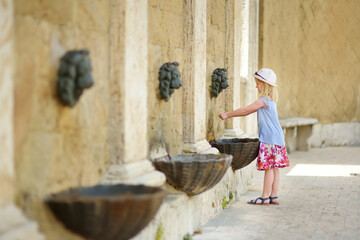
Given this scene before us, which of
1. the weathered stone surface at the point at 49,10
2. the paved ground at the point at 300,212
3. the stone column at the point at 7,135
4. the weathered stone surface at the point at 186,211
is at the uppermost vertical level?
the weathered stone surface at the point at 49,10

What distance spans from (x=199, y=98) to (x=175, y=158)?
2.75 feet

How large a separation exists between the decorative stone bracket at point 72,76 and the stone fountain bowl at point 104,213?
1.64 ft

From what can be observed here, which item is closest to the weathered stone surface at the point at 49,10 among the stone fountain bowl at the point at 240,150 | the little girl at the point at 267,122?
the little girl at the point at 267,122

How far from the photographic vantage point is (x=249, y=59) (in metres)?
8.41

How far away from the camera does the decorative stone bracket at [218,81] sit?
19.9 feet

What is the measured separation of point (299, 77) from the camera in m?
12.6

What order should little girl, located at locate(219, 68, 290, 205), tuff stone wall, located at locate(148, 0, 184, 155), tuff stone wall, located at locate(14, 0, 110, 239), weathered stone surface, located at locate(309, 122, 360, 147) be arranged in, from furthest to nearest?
weathered stone surface, located at locate(309, 122, 360, 147) → little girl, located at locate(219, 68, 290, 205) → tuff stone wall, located at locate(148, 0, 184, 155) → tuff stone wall, located at locate(14, 0, 110, 239)

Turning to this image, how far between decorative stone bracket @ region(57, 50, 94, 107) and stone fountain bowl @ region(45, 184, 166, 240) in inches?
19.7

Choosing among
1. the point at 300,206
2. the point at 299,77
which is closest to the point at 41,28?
the point at 300,206

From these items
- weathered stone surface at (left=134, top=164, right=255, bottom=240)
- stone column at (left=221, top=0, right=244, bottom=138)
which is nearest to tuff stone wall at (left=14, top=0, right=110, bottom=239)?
weathered stone surface at (left=134, top=164, right=255, bottom=240)

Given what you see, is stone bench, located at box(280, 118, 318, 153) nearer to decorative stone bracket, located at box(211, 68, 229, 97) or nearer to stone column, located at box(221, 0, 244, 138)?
stone column, located at box(221, 0, 244, 138)

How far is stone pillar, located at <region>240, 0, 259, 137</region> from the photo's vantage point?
7.99m

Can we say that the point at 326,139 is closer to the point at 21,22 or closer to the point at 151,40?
the point at 151,40

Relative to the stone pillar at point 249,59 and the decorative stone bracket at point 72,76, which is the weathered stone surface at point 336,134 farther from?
the decorative stone bracket at point 72,76
